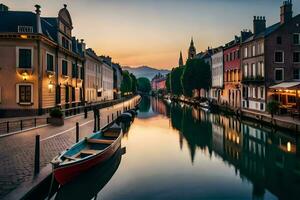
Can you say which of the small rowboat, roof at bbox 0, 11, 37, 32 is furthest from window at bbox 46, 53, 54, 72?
the small rowboat

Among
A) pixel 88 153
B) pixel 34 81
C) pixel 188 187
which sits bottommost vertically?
pixel 188 187

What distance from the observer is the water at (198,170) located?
14125mm

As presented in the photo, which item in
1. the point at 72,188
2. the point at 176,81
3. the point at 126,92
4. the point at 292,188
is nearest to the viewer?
the point at 72,188

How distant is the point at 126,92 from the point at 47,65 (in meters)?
78.9

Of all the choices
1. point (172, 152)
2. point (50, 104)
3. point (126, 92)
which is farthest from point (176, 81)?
point (172, 152)

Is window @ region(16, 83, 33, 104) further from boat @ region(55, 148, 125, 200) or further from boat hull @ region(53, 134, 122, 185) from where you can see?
boat hull @ region(53, 134, 122, 185)

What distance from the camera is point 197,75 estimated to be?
79250 millimetres

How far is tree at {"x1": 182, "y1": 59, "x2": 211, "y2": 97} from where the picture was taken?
7888 cm

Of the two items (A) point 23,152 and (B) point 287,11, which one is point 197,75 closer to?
(B) point 287,11

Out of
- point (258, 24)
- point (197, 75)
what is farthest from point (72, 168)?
point (197, 75)

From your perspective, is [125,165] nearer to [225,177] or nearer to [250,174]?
[225,177]

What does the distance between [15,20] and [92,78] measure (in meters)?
31.9

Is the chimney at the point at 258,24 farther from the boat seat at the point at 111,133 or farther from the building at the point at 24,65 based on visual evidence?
the boat seat at the point at 111,133

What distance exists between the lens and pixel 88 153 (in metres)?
15.9
